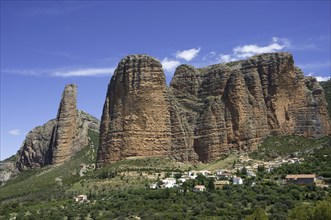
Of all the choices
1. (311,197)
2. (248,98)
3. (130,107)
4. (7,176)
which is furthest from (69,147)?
(311,197)

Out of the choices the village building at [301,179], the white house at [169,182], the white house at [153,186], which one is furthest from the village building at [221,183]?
the white house at [153,186]

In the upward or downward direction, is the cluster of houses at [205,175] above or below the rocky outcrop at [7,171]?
below

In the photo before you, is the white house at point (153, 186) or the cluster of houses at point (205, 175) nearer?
the cluster of houses at point (205, 175)

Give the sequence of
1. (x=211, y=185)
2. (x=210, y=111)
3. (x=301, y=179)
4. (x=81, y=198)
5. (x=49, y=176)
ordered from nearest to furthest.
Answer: (x=301, y=179), (x=211, y=185), (x=81, y=198), (x=210, y=111), (x=49, y=176)

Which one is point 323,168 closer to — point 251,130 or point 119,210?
point 251,130

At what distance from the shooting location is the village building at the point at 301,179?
7290 cm

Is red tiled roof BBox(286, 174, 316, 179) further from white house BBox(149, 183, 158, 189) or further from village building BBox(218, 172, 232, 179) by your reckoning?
white house BBox(149, 183, 158, 189)

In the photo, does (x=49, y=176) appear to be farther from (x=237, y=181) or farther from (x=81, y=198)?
(x=237, y=181)

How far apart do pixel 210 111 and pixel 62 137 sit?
50.8 meters

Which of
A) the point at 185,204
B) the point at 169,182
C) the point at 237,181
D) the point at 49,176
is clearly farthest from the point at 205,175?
the point at 49,176

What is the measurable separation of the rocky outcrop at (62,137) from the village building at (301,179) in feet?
243

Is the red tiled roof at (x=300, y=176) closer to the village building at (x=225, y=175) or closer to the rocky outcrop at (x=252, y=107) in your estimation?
the village building at (x=225, y=175)

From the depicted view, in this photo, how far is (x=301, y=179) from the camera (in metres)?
74.0

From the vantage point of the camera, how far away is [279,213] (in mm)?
57250
